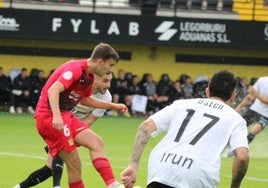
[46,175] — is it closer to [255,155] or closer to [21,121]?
[255,155]

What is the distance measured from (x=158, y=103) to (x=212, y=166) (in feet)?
68.8

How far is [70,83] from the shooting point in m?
9.51

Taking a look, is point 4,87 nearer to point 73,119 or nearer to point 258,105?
point 258,105

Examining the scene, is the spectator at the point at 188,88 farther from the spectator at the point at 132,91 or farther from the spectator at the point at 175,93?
the spectator at the point at 132,91

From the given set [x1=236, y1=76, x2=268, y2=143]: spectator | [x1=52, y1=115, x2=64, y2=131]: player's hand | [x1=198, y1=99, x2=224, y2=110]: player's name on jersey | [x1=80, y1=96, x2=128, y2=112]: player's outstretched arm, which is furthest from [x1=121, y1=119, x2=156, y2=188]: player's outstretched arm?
[x1=236, y1=76, x2=268, y2=143]: spectator

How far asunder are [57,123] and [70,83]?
62 centimetres

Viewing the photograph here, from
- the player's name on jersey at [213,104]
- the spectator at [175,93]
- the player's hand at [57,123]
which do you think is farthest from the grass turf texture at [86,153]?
the player's name on jersey at [213,104]

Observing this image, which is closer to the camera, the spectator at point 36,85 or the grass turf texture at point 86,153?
the grass turf texture at point 86,153

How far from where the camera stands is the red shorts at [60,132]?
31.4 feet

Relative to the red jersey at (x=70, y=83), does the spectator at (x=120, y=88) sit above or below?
below

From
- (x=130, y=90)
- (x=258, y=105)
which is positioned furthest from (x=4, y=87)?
(x=258, y=105)

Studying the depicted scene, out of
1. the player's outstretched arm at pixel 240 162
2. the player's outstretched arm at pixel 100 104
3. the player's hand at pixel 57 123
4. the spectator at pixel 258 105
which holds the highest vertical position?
the player's outstretched arm at pixel 240 162

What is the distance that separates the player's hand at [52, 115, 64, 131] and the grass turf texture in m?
3.36

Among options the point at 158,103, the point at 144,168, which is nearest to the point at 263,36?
the point at 158,103
